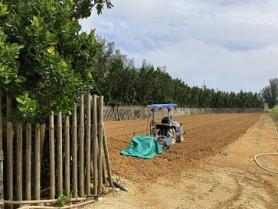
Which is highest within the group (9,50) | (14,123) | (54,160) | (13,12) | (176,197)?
(13,12)

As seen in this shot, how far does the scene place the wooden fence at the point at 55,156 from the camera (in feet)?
30.4

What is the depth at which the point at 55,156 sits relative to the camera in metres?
10.3

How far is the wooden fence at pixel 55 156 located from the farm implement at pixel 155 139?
6.20m

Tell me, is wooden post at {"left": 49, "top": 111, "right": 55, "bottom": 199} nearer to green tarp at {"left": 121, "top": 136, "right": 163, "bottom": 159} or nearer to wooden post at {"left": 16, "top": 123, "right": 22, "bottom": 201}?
wooden post at {"left": 16, "top": 123, "right": 22, "bottom": 201}

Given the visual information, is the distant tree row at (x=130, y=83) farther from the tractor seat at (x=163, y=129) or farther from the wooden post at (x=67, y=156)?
the wooden post at (x=67, y=156)

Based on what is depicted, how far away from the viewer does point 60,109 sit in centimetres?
900

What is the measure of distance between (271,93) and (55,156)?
185903 millimetres

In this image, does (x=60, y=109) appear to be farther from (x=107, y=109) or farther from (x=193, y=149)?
(x=107, y=109)

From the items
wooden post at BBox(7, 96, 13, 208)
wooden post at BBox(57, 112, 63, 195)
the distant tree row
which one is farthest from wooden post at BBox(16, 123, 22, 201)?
the distant tree row

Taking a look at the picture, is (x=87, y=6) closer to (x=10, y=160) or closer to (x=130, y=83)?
(x=10, y=160)

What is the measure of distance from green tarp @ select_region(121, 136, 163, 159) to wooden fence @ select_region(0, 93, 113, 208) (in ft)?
19.5

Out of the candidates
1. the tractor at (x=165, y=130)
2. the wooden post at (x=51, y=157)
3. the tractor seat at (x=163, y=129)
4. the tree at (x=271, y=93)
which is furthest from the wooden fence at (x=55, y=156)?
the tree at (x=271, y=93)

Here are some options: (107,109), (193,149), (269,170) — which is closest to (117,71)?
(107,109)

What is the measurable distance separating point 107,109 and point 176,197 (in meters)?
46.1
